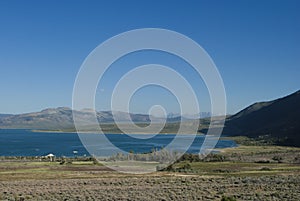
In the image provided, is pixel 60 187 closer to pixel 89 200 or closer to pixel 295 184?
pixel 89 200

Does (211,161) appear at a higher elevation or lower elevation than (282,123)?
lower

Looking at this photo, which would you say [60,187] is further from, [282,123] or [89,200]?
[282,123]

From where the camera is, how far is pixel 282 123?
192 meters

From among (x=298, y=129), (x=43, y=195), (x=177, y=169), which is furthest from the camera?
(x=298, y=129)

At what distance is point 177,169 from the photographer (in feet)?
229

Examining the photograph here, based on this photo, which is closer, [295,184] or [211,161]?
[295,184]

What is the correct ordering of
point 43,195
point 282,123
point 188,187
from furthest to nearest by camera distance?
point 282,123
point 188,187
point 43,195

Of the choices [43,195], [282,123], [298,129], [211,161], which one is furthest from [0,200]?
[282,123]

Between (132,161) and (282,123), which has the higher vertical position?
(282,123)

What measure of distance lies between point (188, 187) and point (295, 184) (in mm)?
11540

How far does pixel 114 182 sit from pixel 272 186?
58.1 ft

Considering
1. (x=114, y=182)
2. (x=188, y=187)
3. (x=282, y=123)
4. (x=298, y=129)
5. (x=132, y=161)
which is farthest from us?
(x=282, y=123)

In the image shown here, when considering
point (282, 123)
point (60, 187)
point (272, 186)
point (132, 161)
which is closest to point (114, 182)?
point (60, 187)

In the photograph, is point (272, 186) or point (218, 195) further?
point (272, 186)
